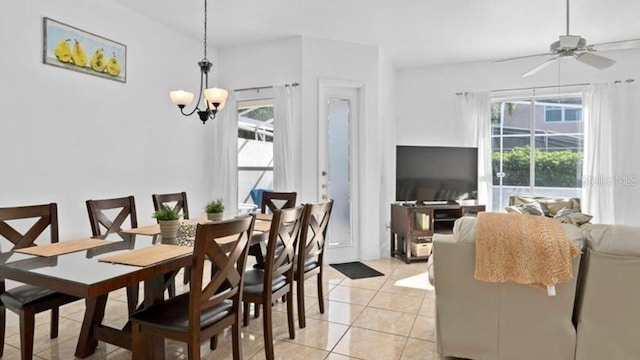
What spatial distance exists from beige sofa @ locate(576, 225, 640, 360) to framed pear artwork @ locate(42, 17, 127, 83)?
422 cm

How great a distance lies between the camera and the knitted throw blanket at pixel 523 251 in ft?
6.67

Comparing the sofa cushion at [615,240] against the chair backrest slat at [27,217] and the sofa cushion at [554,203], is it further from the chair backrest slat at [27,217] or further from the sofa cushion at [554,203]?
the chair backrest slat at [27,217]

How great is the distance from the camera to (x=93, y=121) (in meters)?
3.66

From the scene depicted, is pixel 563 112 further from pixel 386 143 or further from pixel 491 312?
pixel 491 312

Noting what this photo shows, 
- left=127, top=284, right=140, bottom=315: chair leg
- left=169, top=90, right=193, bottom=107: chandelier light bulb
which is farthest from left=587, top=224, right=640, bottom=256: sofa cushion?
left=169, top=90, right=193, bottom=107: chandelier light bulb

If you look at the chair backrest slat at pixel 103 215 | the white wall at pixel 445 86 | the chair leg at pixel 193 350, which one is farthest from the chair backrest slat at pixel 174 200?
A: the white wall at pixel 445 86

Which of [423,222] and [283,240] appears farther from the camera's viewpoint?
[423,222]

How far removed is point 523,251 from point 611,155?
3.99m

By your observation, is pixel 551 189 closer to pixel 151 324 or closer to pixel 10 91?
pixel 151 324

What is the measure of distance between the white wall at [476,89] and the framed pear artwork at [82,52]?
12.4ft

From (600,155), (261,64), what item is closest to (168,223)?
(261,64)

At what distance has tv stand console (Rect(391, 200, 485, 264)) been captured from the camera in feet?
16.3

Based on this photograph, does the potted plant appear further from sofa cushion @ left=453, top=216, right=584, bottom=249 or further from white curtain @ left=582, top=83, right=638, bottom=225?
white curtain @ left=582, top=83, right=638, bottom=225

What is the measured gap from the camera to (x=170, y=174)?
15.0ft
